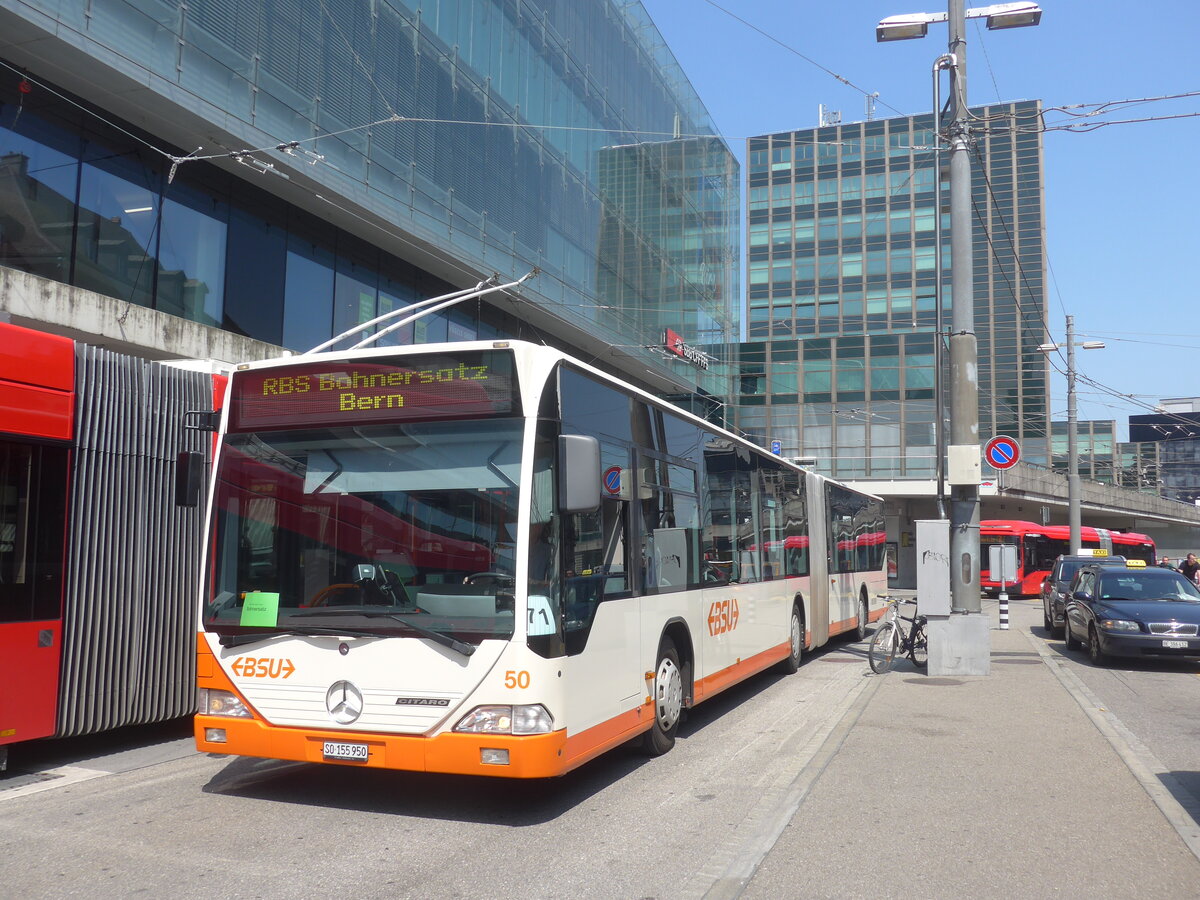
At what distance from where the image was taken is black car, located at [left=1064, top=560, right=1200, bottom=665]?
14906mm

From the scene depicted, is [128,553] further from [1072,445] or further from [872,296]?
[872,296]

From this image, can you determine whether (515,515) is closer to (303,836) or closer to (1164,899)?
(303,836)

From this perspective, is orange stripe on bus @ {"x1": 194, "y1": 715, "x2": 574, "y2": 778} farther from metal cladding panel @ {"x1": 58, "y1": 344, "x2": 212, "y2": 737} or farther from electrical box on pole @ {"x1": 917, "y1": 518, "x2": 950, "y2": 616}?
electrical box on pole @ {"x1": 917, "y1": 518, "x2": 950, "y2": 616}

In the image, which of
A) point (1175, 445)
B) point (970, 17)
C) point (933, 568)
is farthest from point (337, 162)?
point (1175, 445)

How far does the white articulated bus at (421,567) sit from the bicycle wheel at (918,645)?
28.2ft

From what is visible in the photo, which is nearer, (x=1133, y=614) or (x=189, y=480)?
(x=189, y=480)

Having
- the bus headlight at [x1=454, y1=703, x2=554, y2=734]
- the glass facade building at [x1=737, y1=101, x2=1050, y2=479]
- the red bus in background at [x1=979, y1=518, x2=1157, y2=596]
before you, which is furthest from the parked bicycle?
the red bus in background at [x1=979, y1=518, x2=1157, y2=596]

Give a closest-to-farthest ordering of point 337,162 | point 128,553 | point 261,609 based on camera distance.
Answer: point 261,609 < point 128,553 < point 337,162

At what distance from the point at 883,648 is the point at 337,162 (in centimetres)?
1399

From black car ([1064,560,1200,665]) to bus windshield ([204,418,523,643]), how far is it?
1231cm

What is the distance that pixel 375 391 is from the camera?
22.4ft

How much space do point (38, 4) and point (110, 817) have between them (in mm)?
12993

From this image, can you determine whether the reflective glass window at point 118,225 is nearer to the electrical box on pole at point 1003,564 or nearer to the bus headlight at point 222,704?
the bus headlight at point 222,704

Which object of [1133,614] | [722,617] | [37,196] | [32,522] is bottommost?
[1133,614]
